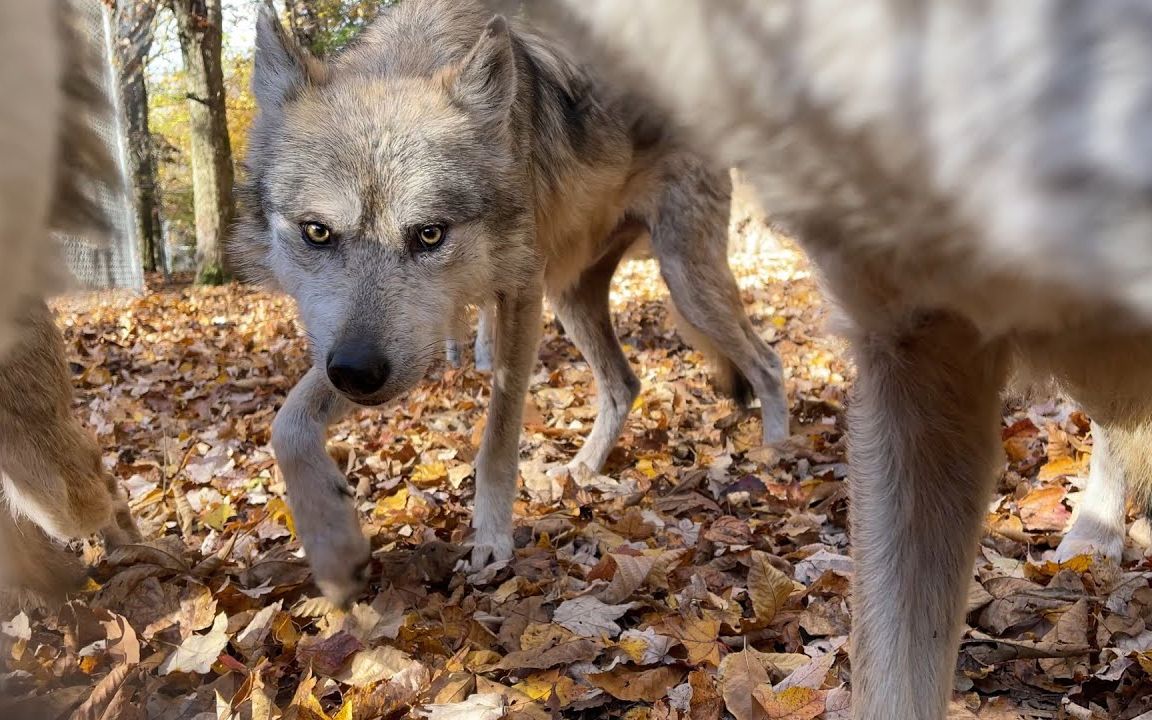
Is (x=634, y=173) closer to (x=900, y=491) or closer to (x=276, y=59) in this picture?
(x=276, y=59)

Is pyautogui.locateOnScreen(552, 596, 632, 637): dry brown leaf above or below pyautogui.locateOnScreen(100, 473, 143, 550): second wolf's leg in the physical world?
below

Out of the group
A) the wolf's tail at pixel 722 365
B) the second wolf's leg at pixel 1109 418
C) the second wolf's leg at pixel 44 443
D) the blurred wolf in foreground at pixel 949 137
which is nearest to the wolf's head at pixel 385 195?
the second wolf's leg at pixel 44 443

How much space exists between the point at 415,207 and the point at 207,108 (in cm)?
1185

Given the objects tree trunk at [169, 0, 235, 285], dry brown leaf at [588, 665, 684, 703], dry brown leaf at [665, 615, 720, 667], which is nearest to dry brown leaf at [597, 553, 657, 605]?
dry brown leaf at [665, 615, 720, 667]

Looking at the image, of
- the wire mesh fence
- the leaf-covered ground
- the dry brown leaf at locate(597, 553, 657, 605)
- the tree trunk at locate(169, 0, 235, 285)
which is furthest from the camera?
the tree trunk at locate(169, 0, 235, 285)

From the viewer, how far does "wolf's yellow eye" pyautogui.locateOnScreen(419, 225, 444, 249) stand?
3.65 metres

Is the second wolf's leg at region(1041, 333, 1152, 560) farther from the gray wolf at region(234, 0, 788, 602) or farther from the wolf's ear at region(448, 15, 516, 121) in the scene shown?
the wolf's ear at region(448, 15, 516, 121)

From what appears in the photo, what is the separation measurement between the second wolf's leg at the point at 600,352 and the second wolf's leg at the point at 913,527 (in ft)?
10.2

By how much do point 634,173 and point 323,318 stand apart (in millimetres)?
1974

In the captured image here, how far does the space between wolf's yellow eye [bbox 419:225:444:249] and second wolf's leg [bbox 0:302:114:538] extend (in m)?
1.28

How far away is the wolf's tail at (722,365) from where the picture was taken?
18.3 ft

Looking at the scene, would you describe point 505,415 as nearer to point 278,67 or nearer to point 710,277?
point 278,67

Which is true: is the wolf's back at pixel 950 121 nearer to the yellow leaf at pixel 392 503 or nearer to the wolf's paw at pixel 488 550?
the wolf's paw at pixel 488 550

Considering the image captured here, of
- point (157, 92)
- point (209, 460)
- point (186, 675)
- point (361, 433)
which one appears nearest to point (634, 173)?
point (361, 433)
